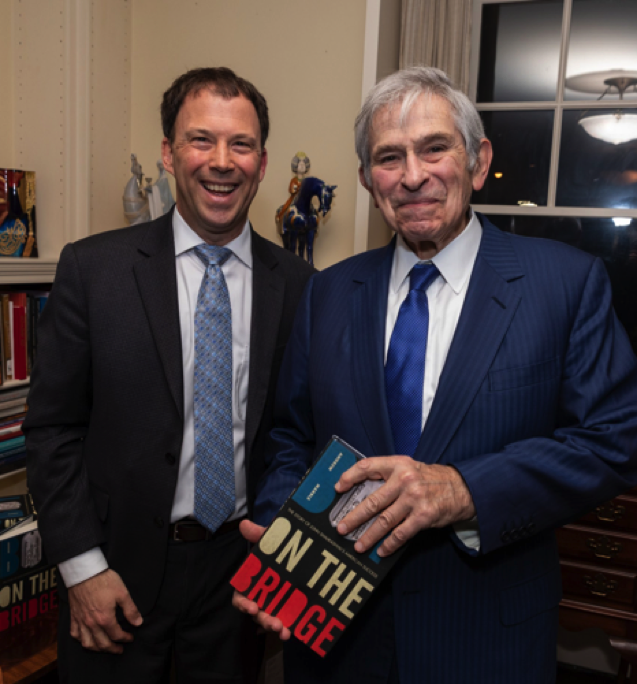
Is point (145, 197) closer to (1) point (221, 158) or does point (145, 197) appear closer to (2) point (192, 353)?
(1) point (221, 158)

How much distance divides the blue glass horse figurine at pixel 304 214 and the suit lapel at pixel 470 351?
1.49 metres

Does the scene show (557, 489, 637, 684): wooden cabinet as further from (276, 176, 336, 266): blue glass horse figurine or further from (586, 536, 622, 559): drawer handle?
(276, 176, 336, 266): blue glass horse figurine

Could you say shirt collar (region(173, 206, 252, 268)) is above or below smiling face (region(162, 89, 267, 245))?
below

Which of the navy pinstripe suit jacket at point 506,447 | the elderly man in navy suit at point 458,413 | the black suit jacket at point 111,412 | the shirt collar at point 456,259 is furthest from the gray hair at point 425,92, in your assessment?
the black suit jacket at point 111,412

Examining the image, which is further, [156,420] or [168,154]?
[168,154]

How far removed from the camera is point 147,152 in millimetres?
3033

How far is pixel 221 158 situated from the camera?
4.99 ft

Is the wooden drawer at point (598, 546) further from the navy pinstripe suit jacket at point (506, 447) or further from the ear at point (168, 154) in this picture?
the ear at point (168, 154)

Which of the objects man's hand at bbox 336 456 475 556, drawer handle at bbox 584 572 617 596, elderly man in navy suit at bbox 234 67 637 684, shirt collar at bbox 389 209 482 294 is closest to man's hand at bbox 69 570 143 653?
elderly man in navy suit at bbox 234 67 637 684

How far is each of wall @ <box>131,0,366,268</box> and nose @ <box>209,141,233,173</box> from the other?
1.31 m

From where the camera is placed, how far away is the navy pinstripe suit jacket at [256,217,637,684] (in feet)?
3.59

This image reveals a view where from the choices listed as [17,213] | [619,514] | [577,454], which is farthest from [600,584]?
[17,213]

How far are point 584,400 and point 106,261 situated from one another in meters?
1.08

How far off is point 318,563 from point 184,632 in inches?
24.4
